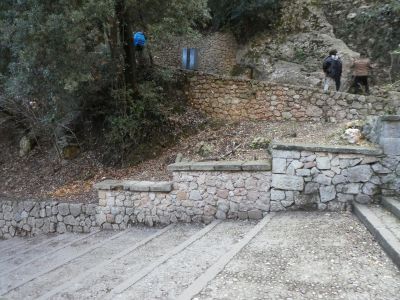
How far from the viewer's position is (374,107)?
898 cm

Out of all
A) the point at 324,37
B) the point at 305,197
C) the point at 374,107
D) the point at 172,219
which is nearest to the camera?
the point at 305,197

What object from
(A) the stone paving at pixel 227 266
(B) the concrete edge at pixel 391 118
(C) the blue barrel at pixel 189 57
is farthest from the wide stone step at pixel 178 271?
(C) the blue barrel at pixel 189 57

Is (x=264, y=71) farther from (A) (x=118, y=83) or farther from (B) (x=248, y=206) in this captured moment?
(B) (x=248, y=206)

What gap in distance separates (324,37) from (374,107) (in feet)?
14.2

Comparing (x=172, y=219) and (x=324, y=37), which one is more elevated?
(x=324, y=37)

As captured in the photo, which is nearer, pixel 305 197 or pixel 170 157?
pixel 305 197

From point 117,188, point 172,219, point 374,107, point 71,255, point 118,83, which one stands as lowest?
point 71,255

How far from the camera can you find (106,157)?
9.10 metres

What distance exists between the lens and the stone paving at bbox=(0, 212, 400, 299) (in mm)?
3146

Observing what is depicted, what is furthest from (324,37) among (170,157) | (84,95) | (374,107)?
(84,95)

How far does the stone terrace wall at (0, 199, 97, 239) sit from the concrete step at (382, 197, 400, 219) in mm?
5075

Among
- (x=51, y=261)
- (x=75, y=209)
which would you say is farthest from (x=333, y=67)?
(x=51, y=261)

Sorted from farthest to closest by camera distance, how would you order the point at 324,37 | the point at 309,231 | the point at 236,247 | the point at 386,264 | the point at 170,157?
1. the point at 324,37
2. the point at 170,157
3. the point at 309,231
4. the point at 236,247
5. the point at 386,264

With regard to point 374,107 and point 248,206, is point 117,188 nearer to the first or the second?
point 248,206
